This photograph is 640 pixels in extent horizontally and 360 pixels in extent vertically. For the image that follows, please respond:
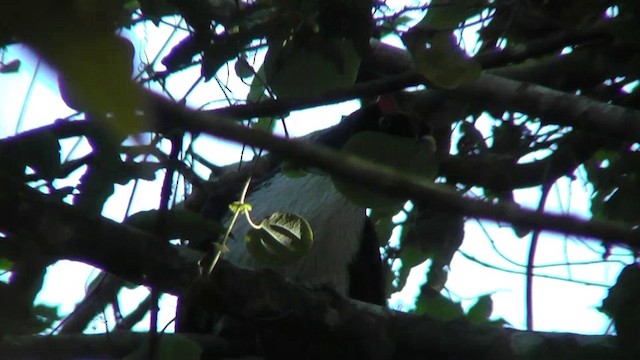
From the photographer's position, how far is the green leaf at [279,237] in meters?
2.01

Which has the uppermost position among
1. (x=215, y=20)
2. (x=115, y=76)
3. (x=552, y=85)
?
(x=552, y=85)

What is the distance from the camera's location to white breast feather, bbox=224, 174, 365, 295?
3.30m

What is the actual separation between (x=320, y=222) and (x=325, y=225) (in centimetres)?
2

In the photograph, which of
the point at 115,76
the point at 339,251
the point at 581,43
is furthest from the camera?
the point at 339,251

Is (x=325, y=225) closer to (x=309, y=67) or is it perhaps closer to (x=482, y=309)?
(x=482, y=309)

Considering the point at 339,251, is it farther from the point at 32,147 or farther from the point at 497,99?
the point at 32,147

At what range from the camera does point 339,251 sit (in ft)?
11.0

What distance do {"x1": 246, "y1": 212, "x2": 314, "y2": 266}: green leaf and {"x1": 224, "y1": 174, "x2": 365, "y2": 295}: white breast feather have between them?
4.02ft

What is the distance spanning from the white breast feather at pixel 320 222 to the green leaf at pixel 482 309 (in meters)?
0.50

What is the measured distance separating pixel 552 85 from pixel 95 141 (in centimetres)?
169

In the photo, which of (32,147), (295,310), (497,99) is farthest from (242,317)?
(497,99)

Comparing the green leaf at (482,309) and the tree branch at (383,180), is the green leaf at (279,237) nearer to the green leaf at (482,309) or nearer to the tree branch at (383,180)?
the tree branch at (383,180)

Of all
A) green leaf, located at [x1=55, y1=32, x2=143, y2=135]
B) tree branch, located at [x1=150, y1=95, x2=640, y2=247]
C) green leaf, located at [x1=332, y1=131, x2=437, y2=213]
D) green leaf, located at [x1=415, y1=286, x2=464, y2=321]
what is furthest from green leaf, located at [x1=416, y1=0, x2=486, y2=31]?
green leaf, located at [x1=55, y1=32, x2=143, y2=135]

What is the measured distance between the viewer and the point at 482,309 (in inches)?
136
